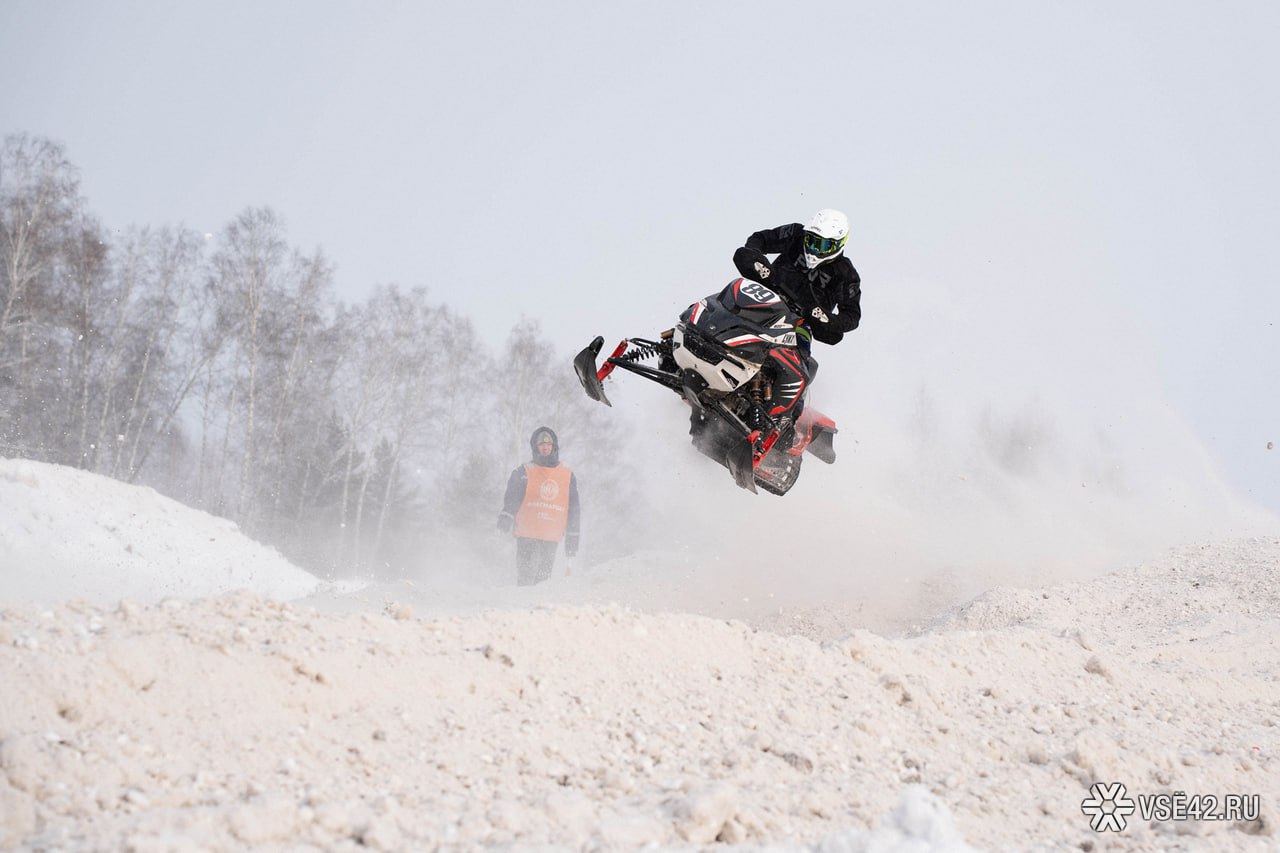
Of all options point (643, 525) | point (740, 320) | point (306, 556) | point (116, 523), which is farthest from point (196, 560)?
point (643, 525)

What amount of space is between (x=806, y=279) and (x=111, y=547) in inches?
332

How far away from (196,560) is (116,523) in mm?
1059

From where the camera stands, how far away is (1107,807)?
3686mm

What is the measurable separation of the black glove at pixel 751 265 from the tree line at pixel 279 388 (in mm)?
18472

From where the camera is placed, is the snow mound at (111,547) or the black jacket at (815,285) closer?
the black jacket at (815,285)

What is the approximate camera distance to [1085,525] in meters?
14.7

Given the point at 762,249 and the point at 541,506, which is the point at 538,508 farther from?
the point at 762,249

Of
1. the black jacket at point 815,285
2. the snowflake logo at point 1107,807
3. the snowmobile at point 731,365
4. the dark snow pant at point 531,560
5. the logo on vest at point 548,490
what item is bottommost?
the dark snow pant at point 531,560

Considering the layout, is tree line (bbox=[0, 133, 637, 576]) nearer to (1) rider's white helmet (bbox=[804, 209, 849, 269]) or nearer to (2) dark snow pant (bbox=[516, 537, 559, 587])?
(2) dark snow pant (bbox=[516, 537, 559, 587])

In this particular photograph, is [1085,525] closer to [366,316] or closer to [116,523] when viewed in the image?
[116,523]

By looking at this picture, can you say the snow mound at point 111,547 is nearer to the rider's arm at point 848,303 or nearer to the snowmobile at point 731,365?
the snowmobile at point 731,365

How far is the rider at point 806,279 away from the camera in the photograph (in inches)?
292

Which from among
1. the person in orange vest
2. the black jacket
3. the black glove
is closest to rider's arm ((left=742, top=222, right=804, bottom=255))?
the black jacket

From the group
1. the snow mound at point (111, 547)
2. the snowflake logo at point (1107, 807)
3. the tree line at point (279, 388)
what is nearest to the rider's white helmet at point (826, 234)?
the snowflake logo at point (1107, 807)
